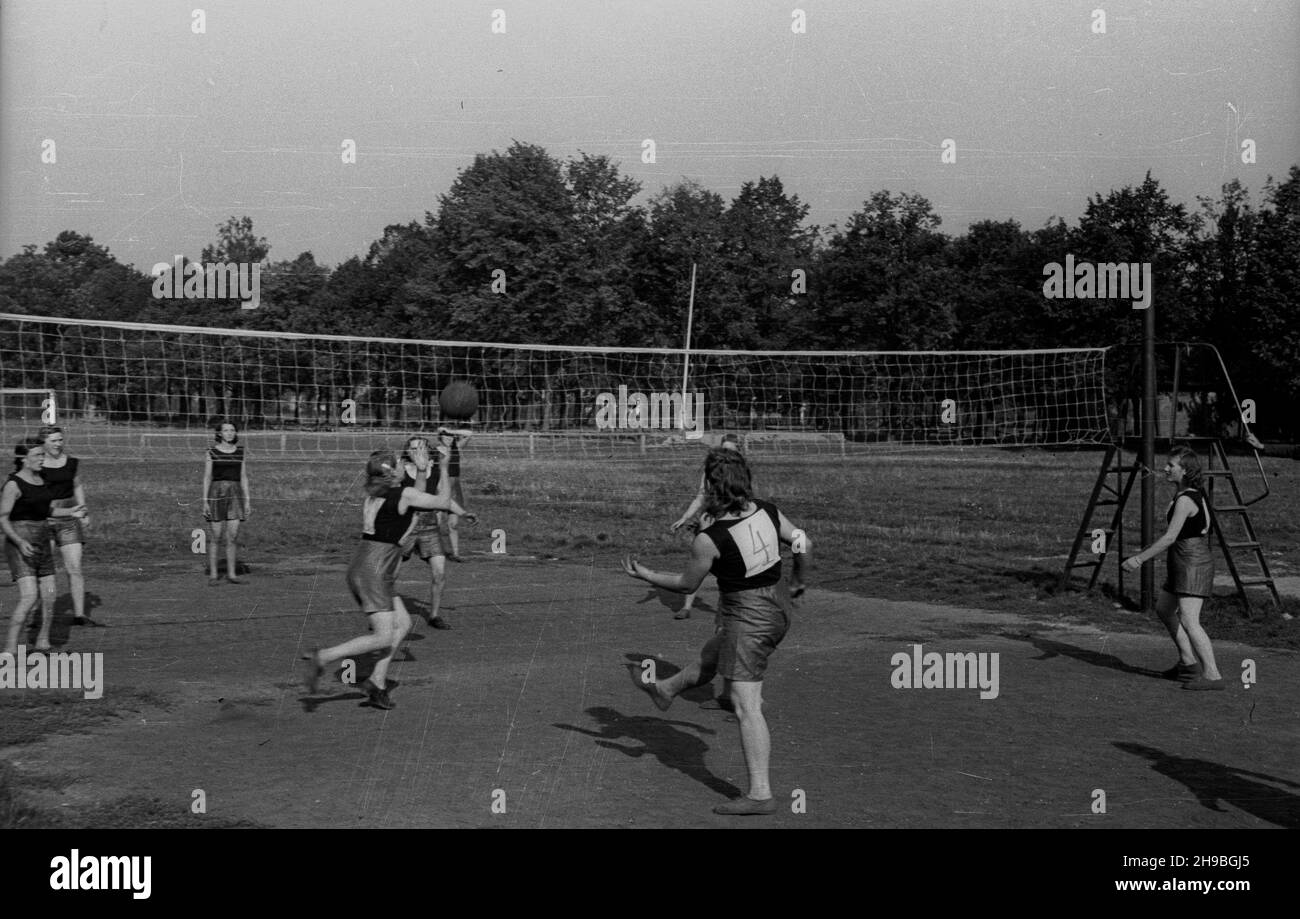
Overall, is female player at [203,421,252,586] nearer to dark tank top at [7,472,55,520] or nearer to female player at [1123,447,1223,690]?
dark tank top at [7,472,55,520]

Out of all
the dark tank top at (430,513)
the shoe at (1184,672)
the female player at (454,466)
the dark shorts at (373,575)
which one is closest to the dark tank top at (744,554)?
the dark shorts at (373,575)

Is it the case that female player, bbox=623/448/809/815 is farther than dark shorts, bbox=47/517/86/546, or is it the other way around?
dark shorts, bbox=47/517/86/546

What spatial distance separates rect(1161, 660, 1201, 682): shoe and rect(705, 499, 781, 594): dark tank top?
186 inches

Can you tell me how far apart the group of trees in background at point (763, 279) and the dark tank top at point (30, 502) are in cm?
4162

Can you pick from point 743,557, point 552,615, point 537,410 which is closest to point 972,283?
point 537,410

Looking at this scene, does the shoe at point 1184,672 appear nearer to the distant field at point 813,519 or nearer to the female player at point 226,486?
the distant field at point 813,519

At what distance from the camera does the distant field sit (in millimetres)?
15102

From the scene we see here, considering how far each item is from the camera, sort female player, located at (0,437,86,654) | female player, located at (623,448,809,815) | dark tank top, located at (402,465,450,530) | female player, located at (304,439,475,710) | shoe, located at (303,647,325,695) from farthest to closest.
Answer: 1. dark tank top, located at (402,465,450,530)
2. female player, located at (0,437,86,654)
3. female player, located at (304,439,475,710)
4. shoe, located at (303,647,325,695)
5. female player, located at (623,448,809,815)

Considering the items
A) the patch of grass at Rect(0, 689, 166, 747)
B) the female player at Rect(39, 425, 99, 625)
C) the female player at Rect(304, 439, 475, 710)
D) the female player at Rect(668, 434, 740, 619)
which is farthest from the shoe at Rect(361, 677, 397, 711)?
the female player at Rect(39, 425, 99, 625)

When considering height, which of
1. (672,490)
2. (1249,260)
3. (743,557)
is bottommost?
(672,490)

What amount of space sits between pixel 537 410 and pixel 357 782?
35354mm

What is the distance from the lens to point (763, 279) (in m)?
63.6
